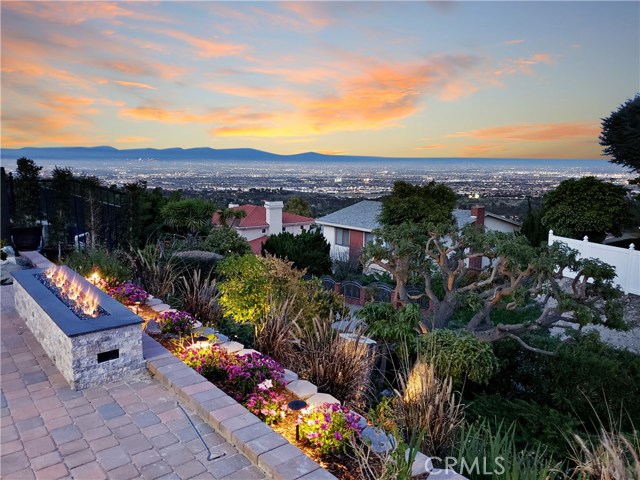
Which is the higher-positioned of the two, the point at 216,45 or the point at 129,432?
the point at 216,45

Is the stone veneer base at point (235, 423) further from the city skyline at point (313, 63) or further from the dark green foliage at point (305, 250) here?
the dark green foliage at point (305, 250)

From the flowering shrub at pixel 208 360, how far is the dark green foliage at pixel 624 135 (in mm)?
17663

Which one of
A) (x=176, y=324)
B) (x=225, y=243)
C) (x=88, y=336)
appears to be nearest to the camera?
(x=88, y=336)

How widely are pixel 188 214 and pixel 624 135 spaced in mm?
17503

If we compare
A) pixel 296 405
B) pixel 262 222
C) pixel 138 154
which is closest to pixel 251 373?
pixel 296 405

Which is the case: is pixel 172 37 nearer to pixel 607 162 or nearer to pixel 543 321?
pixel 543 321

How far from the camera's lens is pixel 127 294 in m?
5.95

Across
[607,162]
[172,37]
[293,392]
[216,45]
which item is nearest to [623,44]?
[607,162]

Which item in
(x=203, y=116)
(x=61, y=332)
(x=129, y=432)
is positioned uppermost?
(x=203, y=116)

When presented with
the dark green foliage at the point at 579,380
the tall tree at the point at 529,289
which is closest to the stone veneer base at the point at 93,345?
the dark green foliage at the point at 579,380

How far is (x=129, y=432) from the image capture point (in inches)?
125

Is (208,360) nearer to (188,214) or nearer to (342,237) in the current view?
(188,214)

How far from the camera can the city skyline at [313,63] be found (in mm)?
9180

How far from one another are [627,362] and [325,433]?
230 inches
